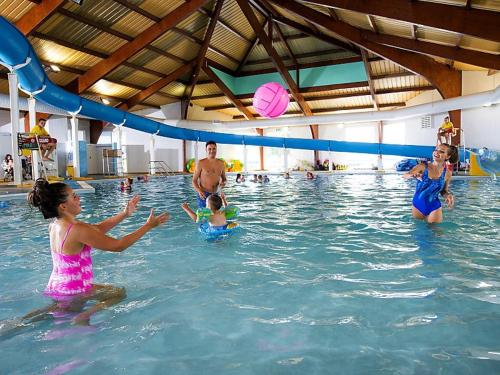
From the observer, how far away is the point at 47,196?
91.8 inches

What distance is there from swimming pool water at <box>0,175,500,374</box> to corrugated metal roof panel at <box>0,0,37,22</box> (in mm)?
10054

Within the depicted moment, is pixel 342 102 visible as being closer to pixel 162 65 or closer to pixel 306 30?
pixel 306 30

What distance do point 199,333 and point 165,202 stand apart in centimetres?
723

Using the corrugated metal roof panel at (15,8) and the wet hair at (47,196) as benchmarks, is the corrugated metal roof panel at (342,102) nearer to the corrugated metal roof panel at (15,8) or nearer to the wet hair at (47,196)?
the corrugated metal roof panel at (15,8)

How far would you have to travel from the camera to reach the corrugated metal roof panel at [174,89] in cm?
2316

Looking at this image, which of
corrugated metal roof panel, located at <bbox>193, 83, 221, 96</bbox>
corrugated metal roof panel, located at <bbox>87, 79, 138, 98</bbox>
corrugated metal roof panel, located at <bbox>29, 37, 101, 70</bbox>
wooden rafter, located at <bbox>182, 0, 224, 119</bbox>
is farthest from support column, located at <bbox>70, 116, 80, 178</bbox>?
corrugated metal roof panel, located at <bbox>193, 83, 221, 96</bbox>

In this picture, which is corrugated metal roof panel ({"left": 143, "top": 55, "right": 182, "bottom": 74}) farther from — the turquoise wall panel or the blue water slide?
the blue water slide

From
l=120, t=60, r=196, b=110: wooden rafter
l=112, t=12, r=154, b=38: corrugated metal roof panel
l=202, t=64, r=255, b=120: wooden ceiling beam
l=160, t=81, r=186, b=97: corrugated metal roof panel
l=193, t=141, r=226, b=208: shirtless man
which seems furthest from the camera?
l=160, t=81, r=186, b=97: corrugated metal roof panel

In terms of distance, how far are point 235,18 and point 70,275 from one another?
19.1 metres

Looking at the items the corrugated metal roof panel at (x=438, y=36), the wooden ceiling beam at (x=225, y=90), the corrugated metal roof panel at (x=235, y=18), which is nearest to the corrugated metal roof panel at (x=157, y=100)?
the wooden ceiling beam at (x=225, y=90)

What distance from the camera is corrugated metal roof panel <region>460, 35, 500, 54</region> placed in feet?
40.7

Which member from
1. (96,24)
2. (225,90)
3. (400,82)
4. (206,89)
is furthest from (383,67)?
(96,24)

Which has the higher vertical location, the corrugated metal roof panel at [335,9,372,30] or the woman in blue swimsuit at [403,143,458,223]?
the corrugated metal roof panel at [335,9,372,30]

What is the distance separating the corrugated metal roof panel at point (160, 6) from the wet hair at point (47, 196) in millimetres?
14496
